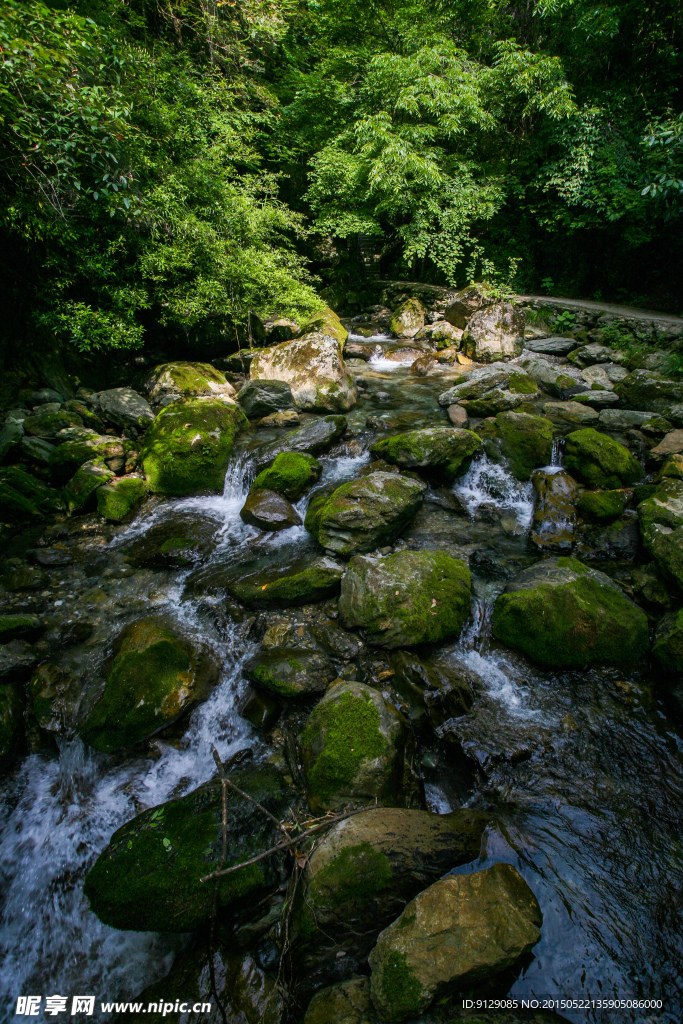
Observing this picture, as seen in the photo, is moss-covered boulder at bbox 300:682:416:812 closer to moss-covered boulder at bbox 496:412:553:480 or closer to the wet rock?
the wet rock

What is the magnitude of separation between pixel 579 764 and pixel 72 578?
5519mm

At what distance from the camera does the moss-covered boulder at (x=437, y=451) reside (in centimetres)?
655

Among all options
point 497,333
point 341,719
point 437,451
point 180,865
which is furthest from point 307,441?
point 497,333

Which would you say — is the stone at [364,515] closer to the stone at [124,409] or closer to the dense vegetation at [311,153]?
the stone at [124,409]

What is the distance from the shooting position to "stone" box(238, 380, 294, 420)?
884 centimetres

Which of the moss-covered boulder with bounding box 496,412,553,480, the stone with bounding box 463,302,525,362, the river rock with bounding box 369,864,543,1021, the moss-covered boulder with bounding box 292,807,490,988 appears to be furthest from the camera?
the stone with bounding box 463,302,525,362

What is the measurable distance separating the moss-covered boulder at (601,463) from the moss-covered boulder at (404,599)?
10.2 ft

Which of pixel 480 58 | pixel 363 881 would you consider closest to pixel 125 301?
pixel 363 881

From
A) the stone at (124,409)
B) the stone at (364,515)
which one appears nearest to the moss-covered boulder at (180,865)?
the stone at (364,515)

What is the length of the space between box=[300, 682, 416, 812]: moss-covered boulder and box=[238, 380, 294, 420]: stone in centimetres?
678

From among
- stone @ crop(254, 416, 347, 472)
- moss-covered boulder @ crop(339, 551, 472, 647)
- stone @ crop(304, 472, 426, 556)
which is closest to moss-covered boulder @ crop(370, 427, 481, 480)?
stone @ crop(304, 472, 426, 556)

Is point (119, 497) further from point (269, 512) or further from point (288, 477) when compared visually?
point (288, 477)

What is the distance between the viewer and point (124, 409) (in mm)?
7797

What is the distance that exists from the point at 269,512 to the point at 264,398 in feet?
12.2
